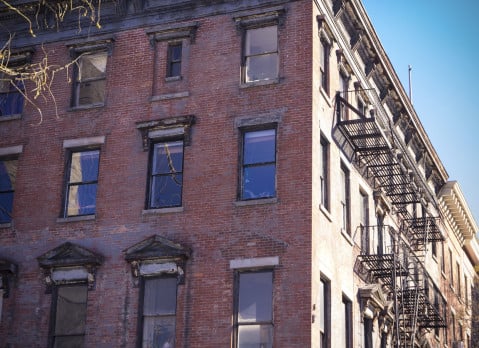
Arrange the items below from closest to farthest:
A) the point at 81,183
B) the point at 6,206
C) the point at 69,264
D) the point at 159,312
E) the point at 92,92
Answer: the point at 159,312 → the point at 69,264 → the point at 81,183 → the point at 6,206 → the point at 92,92

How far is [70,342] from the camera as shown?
24.1m

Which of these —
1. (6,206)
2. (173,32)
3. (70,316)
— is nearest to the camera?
(70,316)

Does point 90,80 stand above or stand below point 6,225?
above

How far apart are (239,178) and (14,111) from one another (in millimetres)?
8307

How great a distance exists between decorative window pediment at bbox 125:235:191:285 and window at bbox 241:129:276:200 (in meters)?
2.35

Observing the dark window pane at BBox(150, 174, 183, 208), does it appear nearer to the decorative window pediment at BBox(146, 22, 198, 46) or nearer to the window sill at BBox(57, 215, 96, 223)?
the window sill at BBox(57, 215, 96, 223)

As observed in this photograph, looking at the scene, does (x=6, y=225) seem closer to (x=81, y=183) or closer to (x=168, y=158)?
(x=81, y=183)

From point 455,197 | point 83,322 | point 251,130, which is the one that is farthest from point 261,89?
point 455,197

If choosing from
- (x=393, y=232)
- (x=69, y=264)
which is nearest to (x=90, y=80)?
(x=69, y=264)

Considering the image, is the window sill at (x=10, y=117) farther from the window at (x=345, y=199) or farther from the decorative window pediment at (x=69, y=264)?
the window at (x=345, y=199)

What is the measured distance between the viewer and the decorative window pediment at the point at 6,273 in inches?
987

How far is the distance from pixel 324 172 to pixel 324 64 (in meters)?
3.55

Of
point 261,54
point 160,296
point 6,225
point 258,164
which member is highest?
point 261,54

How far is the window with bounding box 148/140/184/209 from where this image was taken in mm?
24703
